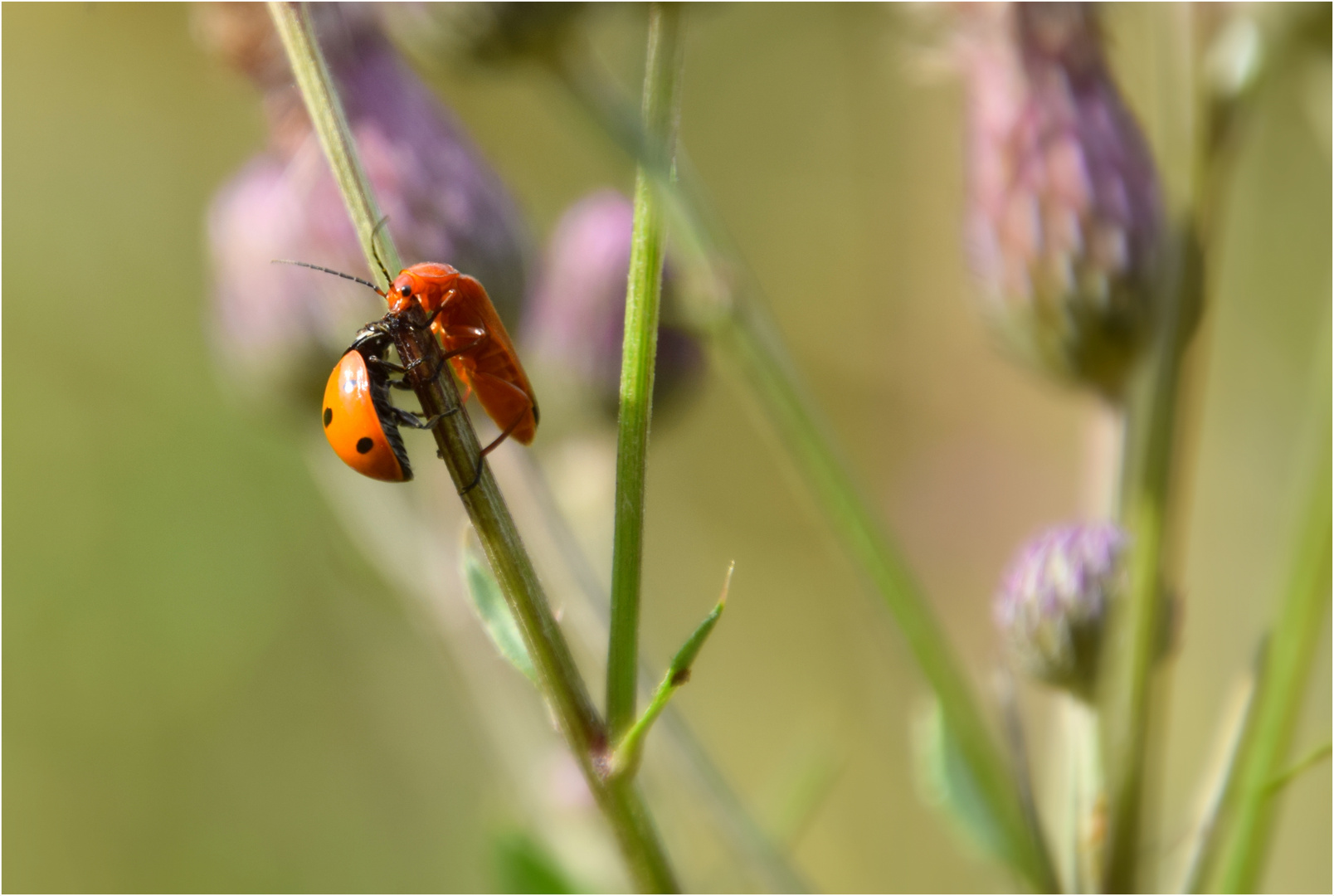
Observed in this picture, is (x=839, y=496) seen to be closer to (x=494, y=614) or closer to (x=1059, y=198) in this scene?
(x=494, y=614)

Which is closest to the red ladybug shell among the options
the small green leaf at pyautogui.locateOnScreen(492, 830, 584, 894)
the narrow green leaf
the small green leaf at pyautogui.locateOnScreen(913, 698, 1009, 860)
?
the small green leaf at pyautogui.locateOnScreen(492, 830, 584, 894)

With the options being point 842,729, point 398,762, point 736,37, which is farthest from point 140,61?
point 842,729

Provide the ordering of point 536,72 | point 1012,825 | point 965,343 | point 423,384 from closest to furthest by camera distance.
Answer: point 423,384 → point 1012,825 → point 536,72 → point 965,343

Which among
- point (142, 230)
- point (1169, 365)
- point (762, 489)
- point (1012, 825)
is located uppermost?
point (142, 230)

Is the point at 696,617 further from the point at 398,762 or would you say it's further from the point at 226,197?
the point at 226,197

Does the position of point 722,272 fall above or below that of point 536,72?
below

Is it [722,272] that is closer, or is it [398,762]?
[722,272]

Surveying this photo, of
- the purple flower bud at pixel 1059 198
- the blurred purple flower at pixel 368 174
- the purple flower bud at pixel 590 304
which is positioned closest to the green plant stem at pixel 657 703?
the purple flower bud at pixel 1059 198
